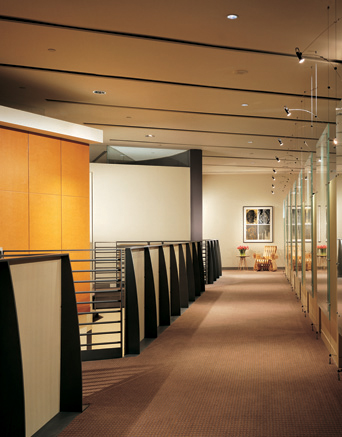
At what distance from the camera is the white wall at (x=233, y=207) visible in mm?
21500

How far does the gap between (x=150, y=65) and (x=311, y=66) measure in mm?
2300

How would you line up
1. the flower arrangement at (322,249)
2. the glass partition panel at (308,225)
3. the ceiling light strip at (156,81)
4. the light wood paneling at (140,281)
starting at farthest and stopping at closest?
the ceiling light strip at (156,81), the glass partition panel at (308,225), the light wood paneling at (140,281), the flower arrangement at (322,249)

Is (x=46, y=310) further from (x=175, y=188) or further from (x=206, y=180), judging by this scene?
(x=206, y=180)

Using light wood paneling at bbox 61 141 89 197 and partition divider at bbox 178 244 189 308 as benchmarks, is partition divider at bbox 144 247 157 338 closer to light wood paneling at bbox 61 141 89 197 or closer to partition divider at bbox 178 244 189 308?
partition divider at bbox 178 244 189 308

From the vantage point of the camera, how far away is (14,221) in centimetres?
913

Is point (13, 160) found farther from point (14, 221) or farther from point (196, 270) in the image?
point (196, 270)

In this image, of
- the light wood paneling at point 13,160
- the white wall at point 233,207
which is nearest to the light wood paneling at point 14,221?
the light wood paneling at point 13,160

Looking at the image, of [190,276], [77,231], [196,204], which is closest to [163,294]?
[190,276]

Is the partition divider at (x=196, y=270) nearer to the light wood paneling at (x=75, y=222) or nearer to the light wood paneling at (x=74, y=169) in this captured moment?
the light wood paneling at (x=75, y=222)

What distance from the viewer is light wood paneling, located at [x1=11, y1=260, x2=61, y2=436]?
3.21 metres

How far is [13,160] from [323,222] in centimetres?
557

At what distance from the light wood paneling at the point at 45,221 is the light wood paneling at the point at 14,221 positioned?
0.56 ft

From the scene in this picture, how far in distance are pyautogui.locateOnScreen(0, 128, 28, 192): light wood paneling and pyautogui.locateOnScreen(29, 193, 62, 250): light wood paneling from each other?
1.36 ft

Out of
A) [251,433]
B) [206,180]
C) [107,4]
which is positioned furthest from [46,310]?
[206,180]
